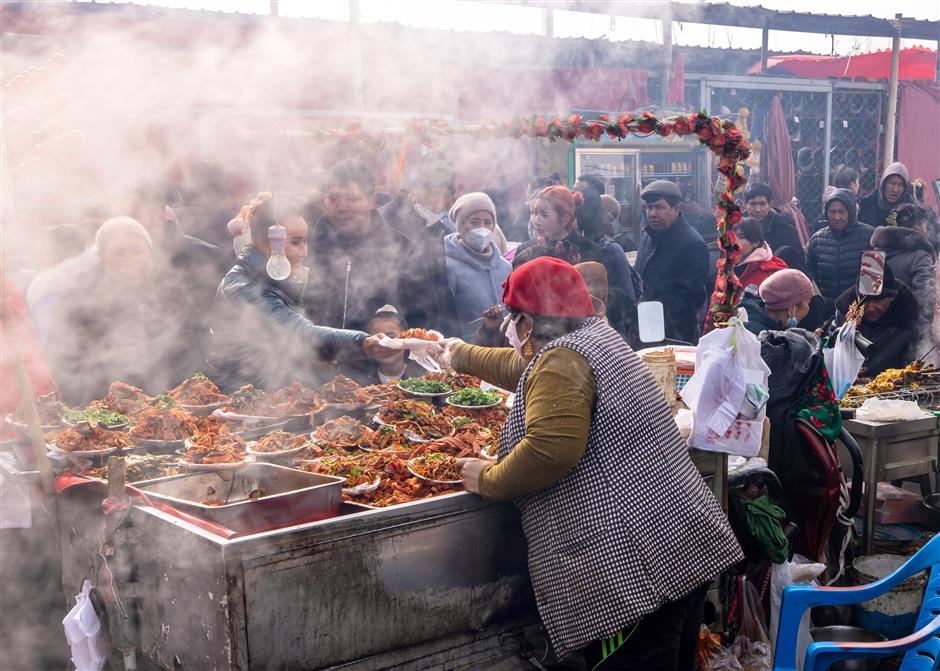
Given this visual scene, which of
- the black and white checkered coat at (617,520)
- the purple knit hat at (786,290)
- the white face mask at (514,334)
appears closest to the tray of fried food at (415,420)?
the white face mask at (514,334)

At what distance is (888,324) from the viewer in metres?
5.51

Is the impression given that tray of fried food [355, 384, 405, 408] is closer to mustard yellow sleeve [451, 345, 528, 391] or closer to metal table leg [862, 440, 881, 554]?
mustard yellow sleeve [451, 345, 528, 391]

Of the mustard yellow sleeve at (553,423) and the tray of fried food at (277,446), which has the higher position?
the mustard yellow sleeve at (553,423)

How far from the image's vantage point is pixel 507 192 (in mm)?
9438

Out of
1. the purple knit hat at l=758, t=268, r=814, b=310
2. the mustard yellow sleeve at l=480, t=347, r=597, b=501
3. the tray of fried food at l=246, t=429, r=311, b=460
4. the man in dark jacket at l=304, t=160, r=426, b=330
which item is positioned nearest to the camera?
the mustard yellow sleeve at l=480, t=347, r=597, b=501

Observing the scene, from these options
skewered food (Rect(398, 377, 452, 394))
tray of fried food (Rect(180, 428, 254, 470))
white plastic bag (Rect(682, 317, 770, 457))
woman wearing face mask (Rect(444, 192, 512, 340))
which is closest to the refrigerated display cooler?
woman wearing face mask (Rect(444, 192, 512, 340))

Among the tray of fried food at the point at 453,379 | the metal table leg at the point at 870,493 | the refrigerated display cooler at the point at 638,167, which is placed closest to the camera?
the tray of fried food at the point at 453,379

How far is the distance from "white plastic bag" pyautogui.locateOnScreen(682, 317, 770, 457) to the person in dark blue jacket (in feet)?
5.01

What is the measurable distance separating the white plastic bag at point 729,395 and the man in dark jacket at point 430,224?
6.55 feet

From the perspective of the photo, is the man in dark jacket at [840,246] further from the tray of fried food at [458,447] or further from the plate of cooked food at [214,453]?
the plate of cooked food at [214,453]

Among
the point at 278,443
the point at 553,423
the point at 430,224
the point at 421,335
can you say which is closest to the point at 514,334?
the point at 553,423

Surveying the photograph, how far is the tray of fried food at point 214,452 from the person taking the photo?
3.01 metres

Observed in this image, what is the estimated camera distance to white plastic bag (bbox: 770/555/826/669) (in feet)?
11.0

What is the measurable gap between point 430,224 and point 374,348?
147cm
